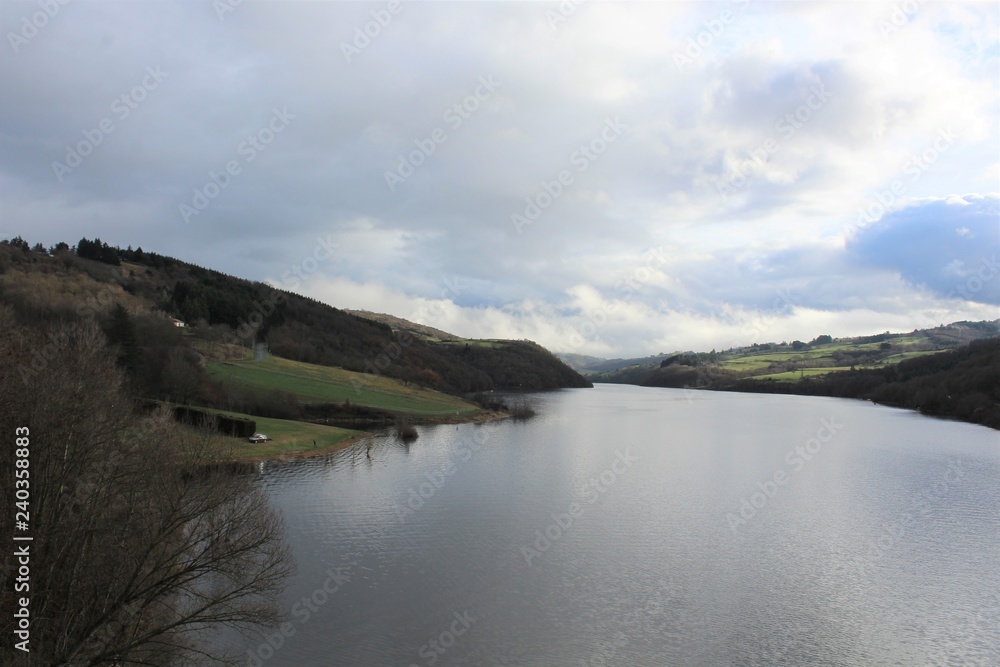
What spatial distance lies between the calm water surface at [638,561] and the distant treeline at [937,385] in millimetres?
48158

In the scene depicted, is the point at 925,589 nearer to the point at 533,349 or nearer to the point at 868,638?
the point at 868,638

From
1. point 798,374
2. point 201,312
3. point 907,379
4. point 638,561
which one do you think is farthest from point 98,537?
point 798,374

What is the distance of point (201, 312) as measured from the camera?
10200 cm

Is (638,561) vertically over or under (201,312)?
under

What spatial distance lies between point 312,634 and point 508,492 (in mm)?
19855

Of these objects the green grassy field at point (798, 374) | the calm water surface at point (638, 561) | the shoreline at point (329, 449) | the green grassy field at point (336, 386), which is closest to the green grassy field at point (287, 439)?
the shoreline at point (329, 449)

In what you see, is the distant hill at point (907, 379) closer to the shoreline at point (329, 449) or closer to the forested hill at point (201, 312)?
the shoreline at point (329, 449)

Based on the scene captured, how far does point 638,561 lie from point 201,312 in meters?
96.1

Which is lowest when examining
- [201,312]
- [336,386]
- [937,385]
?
[937,385]

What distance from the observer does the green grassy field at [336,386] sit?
69625 millimetres

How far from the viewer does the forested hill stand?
58.4 meters

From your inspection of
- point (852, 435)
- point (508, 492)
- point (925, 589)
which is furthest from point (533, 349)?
point (925, 589)

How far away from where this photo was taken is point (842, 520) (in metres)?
31.0

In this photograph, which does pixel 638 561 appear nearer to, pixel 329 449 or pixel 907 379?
pixel 329 449
